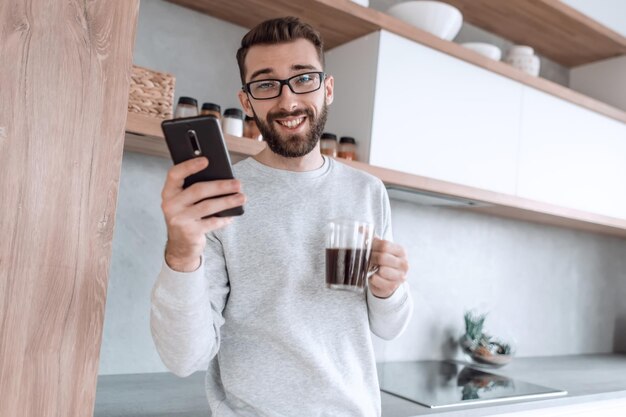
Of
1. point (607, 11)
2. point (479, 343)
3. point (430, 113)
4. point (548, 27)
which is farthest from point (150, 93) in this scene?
point (607, 11)

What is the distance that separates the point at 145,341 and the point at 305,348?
2.68ft

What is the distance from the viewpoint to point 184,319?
0.93 metres

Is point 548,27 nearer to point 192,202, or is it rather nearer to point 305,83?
point 305,83

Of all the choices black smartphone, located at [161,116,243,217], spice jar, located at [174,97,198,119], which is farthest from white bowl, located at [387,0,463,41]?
black smartphone, located at [161,116,243,217]

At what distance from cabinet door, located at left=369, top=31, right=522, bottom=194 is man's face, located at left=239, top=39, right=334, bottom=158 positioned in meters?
0.61

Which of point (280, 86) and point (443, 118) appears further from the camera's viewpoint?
point (443, 118)

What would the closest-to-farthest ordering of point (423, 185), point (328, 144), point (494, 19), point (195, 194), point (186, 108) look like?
point (195, 194) → point (186, 108) → point (328, 144) → point (423, 185) → point (494, 19)

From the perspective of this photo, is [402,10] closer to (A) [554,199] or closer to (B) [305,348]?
(A) [554,199]

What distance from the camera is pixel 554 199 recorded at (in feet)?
7.30

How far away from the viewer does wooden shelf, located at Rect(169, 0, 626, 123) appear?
1.71 m

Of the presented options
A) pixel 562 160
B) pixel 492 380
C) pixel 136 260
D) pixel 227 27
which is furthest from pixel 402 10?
pixel 492 380

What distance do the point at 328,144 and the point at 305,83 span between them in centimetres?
57

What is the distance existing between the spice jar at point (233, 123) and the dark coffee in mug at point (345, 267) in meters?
0.65

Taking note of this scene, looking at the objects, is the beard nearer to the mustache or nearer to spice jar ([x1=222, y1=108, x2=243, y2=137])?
the mustache
